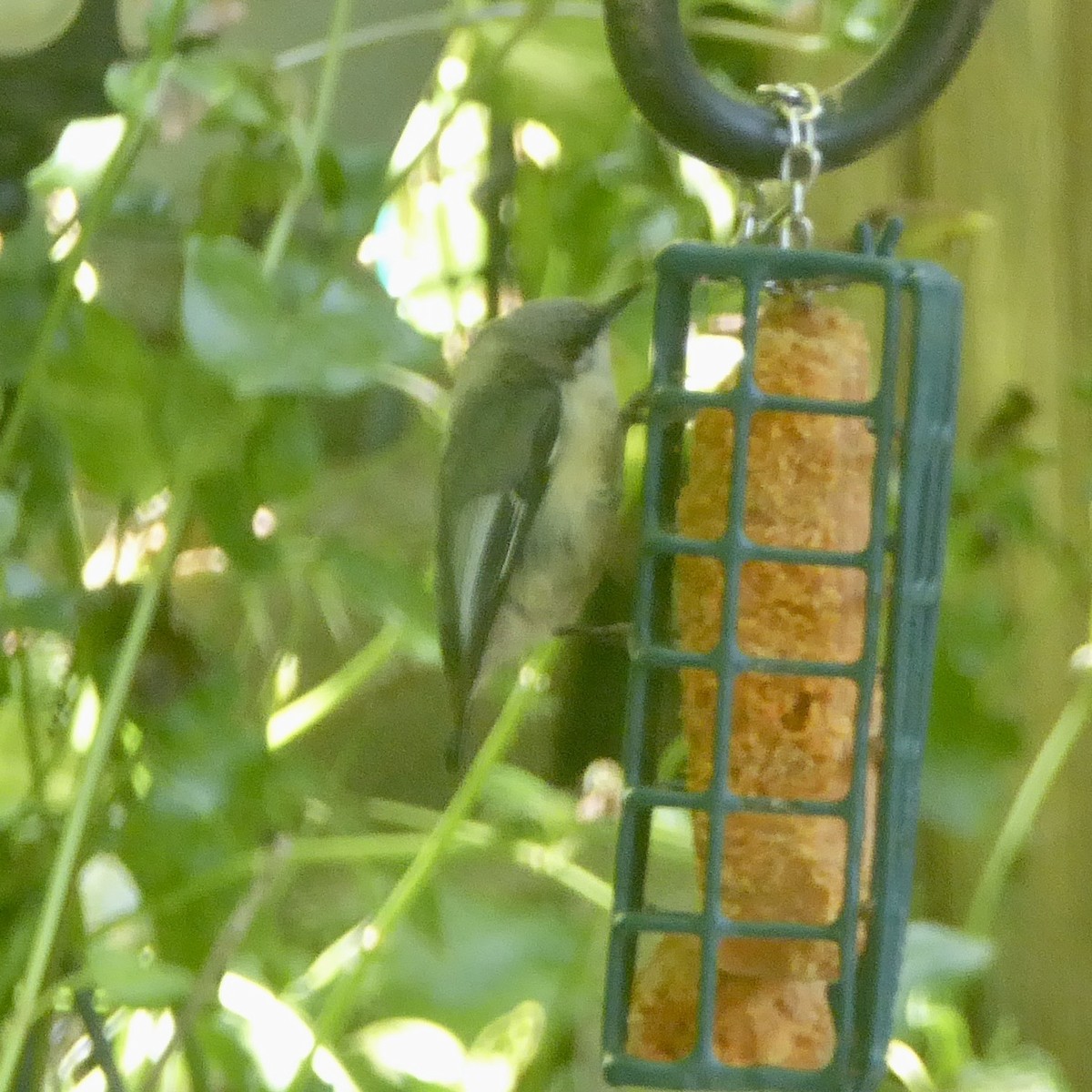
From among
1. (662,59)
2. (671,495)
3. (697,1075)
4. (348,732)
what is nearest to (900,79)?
(662,59)

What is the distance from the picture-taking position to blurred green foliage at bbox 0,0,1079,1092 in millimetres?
735

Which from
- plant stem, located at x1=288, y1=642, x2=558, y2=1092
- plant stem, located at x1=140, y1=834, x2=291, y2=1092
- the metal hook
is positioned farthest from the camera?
plant stem, located at x1=288, y1=642, x2=558, y2=1092

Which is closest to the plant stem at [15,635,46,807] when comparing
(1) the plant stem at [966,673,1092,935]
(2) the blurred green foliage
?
(2) the blurred green foliage

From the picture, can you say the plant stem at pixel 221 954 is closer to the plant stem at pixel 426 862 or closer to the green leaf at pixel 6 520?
the plant stem at pixel 426 862

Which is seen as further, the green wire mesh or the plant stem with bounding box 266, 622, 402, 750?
the plant stem with bounding box 266, 622, 402, 750

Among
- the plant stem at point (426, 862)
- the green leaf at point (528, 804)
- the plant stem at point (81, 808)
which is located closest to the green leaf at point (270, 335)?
the plant stem at point (81, 808)

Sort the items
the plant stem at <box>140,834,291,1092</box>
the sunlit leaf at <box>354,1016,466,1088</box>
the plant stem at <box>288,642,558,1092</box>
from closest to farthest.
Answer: the plant stem at <box>140,834,291,1092</box>
the plant stem at <box>288,642,558,1092</box>
the sunlit leaf at <box>354,1016,466,1088</box>

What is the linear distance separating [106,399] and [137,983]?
1.04 feet

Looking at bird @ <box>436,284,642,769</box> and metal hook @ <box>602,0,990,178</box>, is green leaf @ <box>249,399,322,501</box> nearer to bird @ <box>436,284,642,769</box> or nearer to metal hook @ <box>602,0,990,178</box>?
bird @ <box>436,284,642,769</box>

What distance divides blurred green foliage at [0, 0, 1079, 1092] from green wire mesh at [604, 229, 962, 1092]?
18cm

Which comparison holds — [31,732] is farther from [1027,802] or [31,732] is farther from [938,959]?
[1027,802]

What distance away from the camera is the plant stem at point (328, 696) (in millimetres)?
953

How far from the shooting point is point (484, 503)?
850 millimetres

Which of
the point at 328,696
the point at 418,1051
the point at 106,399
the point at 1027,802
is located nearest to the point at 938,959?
the point at 1027,802
